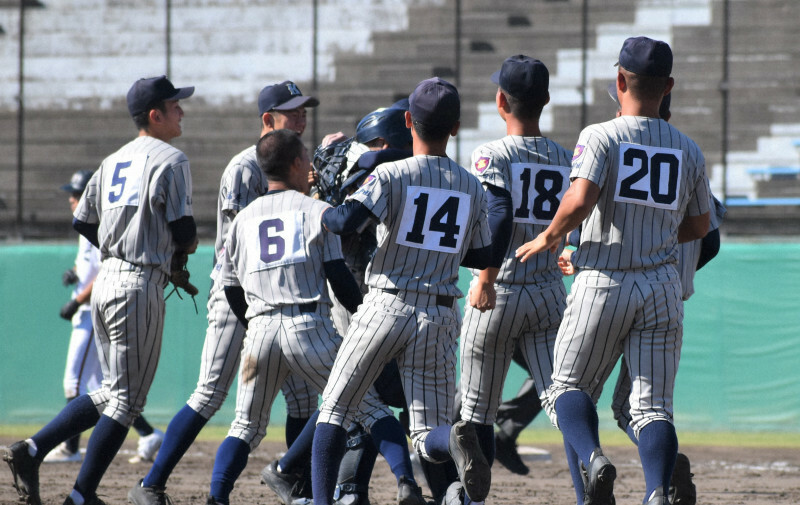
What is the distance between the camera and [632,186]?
12.8ft

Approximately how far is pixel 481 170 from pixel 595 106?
666 centimetres

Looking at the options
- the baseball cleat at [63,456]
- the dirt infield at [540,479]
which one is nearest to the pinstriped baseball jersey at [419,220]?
the dirt infield at [540,479]

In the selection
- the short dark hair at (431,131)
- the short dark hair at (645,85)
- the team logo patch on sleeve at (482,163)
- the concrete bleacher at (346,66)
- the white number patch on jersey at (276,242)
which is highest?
the concrete bleacher at (346,66)

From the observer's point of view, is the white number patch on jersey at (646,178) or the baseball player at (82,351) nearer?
the white number patch on jersey at (646,178)

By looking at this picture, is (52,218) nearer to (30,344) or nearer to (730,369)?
(30,344)

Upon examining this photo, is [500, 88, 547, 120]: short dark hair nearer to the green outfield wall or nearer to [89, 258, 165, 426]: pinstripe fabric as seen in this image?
[89, 258, 165, 426]: pinstripe fabric

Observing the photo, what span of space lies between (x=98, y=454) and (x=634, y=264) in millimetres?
2386

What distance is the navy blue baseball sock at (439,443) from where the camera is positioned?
3936 mm

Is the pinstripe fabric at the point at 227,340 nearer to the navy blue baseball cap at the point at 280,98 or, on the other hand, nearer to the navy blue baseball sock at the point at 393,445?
the navy blue baseball cap at the point at 280,98

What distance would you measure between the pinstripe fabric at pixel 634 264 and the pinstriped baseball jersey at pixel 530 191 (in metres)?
0.42

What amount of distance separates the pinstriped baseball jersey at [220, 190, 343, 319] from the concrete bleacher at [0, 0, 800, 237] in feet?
19.7

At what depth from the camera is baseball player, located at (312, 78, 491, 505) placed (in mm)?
3900

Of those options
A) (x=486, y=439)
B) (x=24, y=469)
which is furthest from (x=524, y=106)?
(x=24, y=469)

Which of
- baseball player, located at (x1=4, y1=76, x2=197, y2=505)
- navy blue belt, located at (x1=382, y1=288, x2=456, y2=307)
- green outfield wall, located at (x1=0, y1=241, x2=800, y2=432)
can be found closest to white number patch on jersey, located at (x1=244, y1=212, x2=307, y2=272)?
navy blue belt, located at (x1=382, y1=288, x2=456, y2=307)
